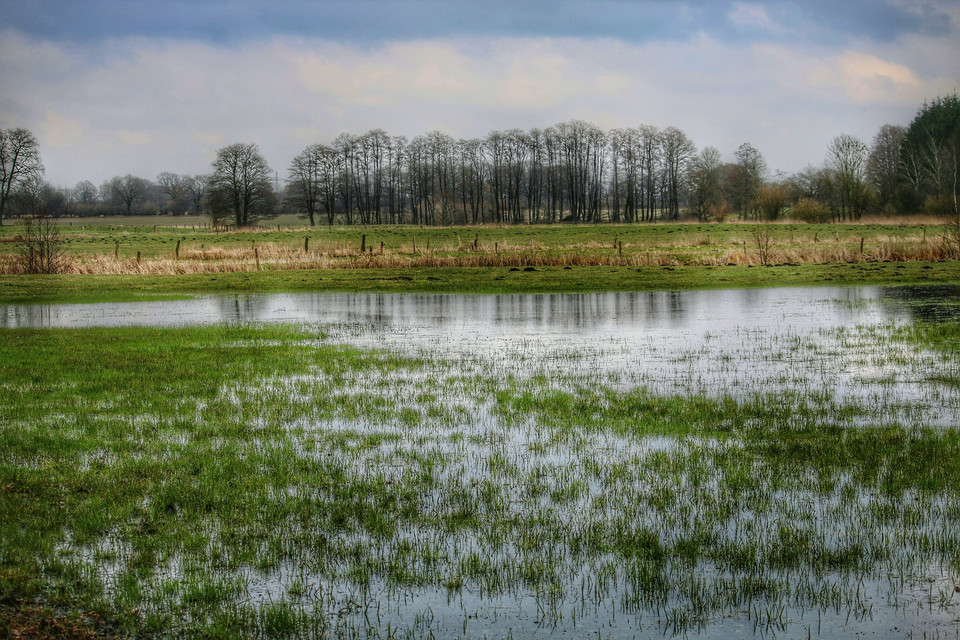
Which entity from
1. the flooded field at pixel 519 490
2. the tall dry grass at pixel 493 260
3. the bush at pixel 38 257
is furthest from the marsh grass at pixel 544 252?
the flooded field at pixel 519 490

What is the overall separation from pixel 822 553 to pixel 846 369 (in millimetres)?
9492

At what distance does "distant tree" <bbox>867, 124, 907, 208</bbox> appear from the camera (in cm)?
9739

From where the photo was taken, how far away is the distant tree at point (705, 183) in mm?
107438

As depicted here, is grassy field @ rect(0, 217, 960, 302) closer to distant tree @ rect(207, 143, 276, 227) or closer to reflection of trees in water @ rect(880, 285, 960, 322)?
reflection of trees in water @ rect(880, 285, 960, 322)

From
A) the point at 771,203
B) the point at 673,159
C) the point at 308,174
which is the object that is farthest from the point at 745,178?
the point at 308,174

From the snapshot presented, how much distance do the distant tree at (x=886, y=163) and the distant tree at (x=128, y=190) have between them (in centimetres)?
12598

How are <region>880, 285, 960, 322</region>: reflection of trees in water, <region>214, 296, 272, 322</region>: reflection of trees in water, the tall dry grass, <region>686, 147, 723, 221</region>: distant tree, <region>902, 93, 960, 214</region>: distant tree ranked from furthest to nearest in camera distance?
<region>686, 147, 723, 221</region>: distant tree, <region>902, 93, 960, 214</region>: distant tree, the tall dry grass, <region>214, 296, 272, 322</region>: reflection of trees in water, <region>880, 285, 960, 322</region>: reflection of trees in water

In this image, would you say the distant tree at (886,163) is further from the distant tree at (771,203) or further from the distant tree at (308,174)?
the distant tree at (308,174)

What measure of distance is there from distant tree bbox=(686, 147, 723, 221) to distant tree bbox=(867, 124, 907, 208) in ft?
60.9

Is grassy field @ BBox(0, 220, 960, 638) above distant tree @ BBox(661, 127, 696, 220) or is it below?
below

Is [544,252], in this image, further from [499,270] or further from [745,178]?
[745,178]

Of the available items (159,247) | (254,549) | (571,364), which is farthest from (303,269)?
(254,549)

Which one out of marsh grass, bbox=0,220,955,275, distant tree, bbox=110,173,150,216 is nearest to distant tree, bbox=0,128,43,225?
marsh grass, bbox=0,220,955,275

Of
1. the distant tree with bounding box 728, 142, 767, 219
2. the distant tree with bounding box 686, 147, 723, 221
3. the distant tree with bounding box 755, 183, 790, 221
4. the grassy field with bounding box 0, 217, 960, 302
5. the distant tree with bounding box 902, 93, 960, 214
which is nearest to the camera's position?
the grassy field with bounding box 0, 217, 960, 302
